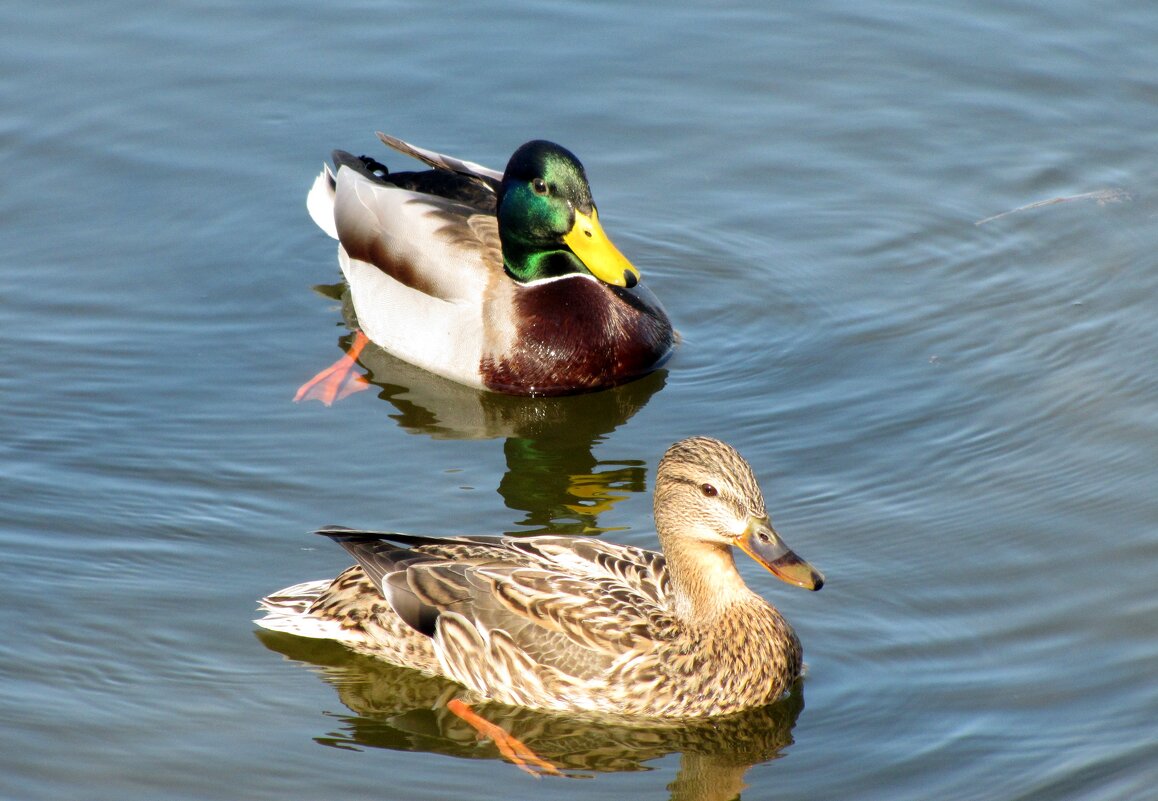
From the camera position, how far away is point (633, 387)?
32.6ft

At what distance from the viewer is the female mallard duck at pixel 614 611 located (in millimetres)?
6762

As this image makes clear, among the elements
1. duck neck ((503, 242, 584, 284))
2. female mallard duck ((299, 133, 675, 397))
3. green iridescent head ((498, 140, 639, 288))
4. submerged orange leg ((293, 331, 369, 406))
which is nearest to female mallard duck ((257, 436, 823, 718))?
submerged orange leg ((293, 331, 369, 406))

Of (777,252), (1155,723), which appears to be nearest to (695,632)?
(1155,723)

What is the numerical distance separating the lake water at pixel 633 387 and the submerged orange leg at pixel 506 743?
0.23 feet

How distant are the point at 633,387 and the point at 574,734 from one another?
344 cm

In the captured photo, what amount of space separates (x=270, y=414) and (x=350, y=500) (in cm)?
108

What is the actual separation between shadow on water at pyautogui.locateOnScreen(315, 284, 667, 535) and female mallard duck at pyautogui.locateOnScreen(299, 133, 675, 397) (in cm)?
12

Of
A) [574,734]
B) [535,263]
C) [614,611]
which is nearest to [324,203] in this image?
[535,263]

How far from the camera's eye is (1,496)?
8.27 metres

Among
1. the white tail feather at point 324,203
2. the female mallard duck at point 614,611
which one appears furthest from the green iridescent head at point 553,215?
the female mallard duck at point 614,611

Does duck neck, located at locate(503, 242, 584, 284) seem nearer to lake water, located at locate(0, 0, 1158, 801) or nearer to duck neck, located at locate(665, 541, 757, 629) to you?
lake water, located at locate(0, 0, 1158, 801)

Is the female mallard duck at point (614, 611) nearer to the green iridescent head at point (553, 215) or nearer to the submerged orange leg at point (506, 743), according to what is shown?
the submerged orange leg at point (506, 743)

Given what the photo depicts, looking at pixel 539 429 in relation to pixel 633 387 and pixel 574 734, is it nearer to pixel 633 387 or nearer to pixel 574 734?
pixel 633 387

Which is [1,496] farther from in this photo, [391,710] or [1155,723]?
[1155,723]
